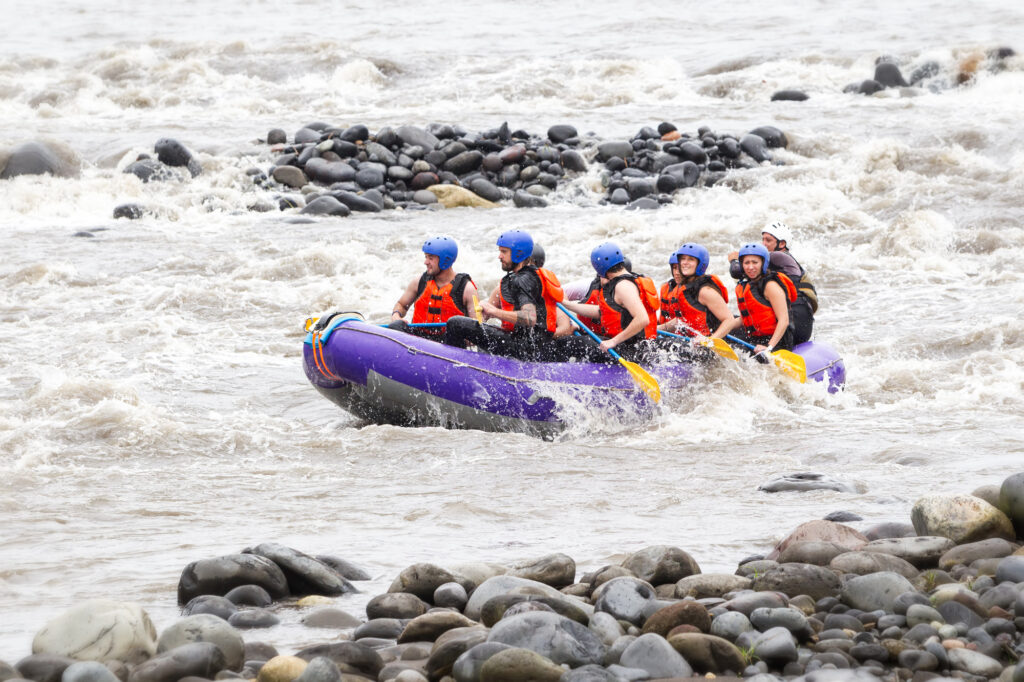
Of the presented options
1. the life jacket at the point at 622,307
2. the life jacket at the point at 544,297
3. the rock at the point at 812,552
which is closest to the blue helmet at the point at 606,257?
the life jacket at the point at 622,307

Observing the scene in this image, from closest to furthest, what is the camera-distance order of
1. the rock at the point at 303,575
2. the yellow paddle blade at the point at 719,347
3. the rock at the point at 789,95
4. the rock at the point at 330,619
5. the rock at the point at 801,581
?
1. the rock at the point at 801,581
2. the rock at the point at 330,619
3. the rock at the point at 303,575
4. the yellow paddle blade at the point at 719,347
5. the rock at the point at 789,95

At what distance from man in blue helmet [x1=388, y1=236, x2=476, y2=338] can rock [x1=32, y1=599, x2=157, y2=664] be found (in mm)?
5014

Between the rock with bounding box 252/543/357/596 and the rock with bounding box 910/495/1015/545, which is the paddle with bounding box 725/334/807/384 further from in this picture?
the rock with bounding box 252/543/357/596

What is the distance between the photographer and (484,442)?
27.1ft

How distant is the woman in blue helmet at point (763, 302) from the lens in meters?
9.42

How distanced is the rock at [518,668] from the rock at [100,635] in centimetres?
118

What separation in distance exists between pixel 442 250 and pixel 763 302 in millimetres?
2682

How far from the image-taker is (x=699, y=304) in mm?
9336

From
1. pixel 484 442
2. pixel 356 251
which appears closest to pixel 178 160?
pixel 356 251

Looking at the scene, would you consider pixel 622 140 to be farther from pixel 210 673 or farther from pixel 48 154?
pixel 210 673

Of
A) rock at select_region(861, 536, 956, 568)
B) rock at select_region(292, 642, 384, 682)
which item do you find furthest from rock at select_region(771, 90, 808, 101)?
rock at select_region(292, 642, 384, 682)

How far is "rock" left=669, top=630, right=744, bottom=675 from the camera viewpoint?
12.2 ft

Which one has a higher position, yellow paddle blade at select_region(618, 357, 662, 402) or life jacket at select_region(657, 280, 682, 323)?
life jacket at select_region(657, 280, 682, 323)

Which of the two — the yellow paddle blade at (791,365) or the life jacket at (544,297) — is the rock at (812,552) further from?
the yellow paddle blade at (791,365)
